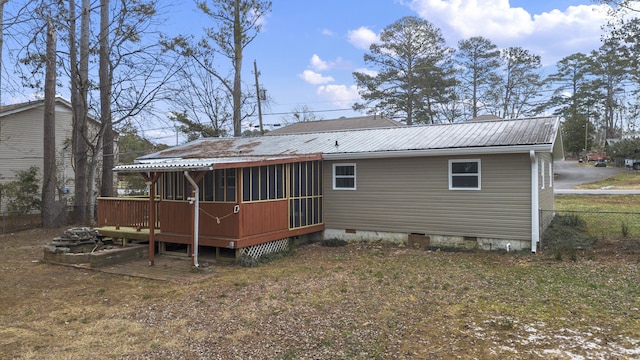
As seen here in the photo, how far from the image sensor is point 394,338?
4.98 metres

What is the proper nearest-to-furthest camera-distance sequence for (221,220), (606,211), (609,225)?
1. (221,220)
2. (609,225)
3. (606,211)

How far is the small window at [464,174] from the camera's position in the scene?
1046cm

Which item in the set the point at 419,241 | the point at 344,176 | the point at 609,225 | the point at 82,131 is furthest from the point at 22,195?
the point at 609,225

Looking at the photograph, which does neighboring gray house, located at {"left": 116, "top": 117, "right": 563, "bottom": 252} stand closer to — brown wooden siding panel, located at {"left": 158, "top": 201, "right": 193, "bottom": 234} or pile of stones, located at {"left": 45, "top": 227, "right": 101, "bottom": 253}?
brown wooden siding panel, located at {"left": 158, "top": 201, "right": 193, "bottom": 234}

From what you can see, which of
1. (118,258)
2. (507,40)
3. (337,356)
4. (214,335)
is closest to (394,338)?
(337,356)

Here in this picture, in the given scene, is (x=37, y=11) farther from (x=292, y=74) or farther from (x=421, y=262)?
(x=292, y=74)

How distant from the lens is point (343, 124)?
30.4 m

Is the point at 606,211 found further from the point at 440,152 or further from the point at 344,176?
the point at 344,176

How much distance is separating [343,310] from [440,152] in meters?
5.84

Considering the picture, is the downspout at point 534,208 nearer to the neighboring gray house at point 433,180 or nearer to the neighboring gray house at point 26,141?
the neighboring gray house at point 433,180

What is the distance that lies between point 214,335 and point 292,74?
24.1m

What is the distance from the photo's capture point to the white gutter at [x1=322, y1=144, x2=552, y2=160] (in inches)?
371

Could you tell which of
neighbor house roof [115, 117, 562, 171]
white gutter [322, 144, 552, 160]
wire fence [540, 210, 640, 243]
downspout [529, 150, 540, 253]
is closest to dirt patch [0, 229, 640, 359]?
downspout [529, 150, 540, 253]

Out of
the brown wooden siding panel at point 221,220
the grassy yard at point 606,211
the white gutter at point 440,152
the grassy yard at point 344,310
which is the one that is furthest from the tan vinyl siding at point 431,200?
the brown wooden siding panel at point 221,220
